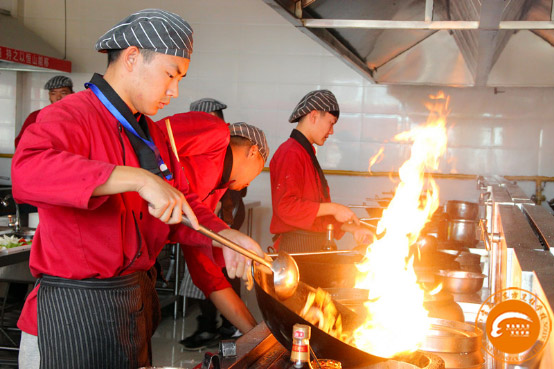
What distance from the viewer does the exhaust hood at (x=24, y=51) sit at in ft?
18.8

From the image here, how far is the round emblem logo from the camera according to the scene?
1.00m

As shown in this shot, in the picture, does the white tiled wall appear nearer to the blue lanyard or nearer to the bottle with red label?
the blue lanyard

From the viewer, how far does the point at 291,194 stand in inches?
134

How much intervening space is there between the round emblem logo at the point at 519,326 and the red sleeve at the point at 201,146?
143cm

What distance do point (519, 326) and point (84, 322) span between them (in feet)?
3.39

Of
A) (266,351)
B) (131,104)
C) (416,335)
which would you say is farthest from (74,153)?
(416,335)

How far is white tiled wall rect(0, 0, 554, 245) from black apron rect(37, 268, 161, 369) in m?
5.02

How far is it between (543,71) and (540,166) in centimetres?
191

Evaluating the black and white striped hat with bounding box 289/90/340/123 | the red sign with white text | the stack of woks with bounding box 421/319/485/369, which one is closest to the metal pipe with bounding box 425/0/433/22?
the black and white striped hat with bounding box 289/90/340/123

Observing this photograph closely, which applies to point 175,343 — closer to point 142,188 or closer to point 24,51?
point 24,51

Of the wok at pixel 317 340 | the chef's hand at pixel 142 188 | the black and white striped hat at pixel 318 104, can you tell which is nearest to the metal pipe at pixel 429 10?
the black and white striped hat at pixel 318 104

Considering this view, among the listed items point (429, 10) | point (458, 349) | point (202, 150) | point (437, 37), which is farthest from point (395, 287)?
point (437, 37)

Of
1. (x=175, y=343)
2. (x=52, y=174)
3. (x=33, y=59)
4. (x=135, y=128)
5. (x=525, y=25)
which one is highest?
(x=33, y=59)

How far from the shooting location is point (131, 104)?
5.47 ft
